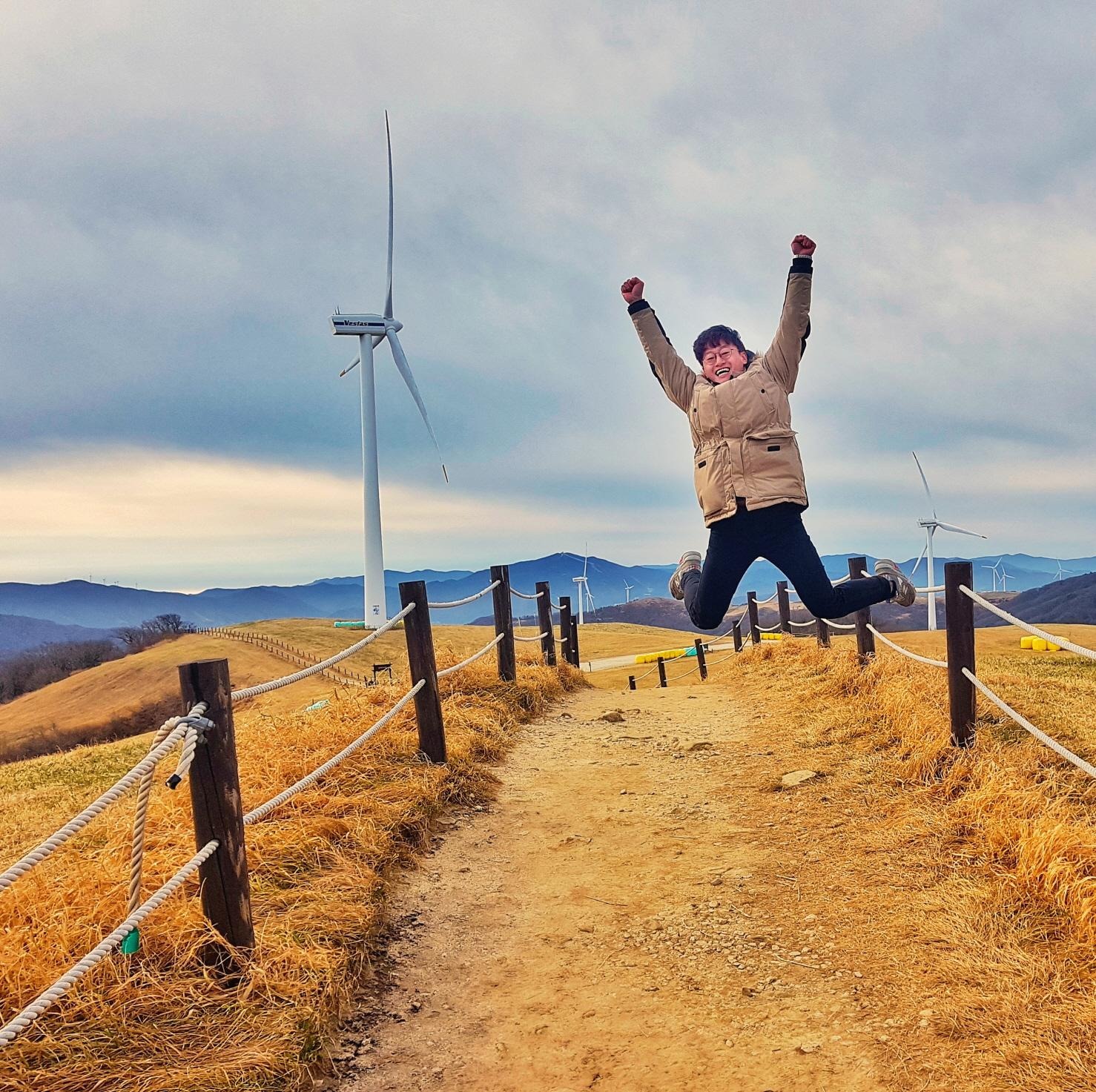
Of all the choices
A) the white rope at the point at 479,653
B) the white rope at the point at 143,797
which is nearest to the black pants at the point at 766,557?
the white rope at the point at 479,653

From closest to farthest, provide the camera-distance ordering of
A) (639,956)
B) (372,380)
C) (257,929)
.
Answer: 1. (257,929)
2. (639,956)
3. (372,380)

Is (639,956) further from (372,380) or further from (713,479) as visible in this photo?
(372,380)

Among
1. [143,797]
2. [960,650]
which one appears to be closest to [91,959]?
[143,797]

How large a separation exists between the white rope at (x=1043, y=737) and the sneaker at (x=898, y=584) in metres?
0.62

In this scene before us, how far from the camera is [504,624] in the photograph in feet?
27.5

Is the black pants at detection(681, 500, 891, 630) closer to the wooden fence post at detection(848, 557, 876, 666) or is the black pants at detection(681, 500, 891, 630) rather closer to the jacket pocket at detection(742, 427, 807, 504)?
the jacket pocket at detection(742, 427, 807, 504)

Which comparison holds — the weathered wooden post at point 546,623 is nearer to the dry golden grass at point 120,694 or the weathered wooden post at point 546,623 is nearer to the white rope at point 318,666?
the white rope at point 318,666

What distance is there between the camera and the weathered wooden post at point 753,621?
1509cm

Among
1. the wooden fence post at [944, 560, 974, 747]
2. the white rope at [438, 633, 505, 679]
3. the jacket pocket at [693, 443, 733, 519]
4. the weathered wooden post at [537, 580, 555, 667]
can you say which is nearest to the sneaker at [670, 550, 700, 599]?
the jacket pocket at [693, 443, 733, 519]

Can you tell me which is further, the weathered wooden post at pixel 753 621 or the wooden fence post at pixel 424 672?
the weathered wooden post at pixel 753 621

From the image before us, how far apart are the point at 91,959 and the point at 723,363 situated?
435cm

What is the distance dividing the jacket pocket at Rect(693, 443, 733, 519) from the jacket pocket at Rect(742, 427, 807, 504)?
12cm

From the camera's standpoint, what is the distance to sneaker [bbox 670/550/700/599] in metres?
5.91

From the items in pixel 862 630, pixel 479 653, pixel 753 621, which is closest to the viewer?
pixel 479 653
